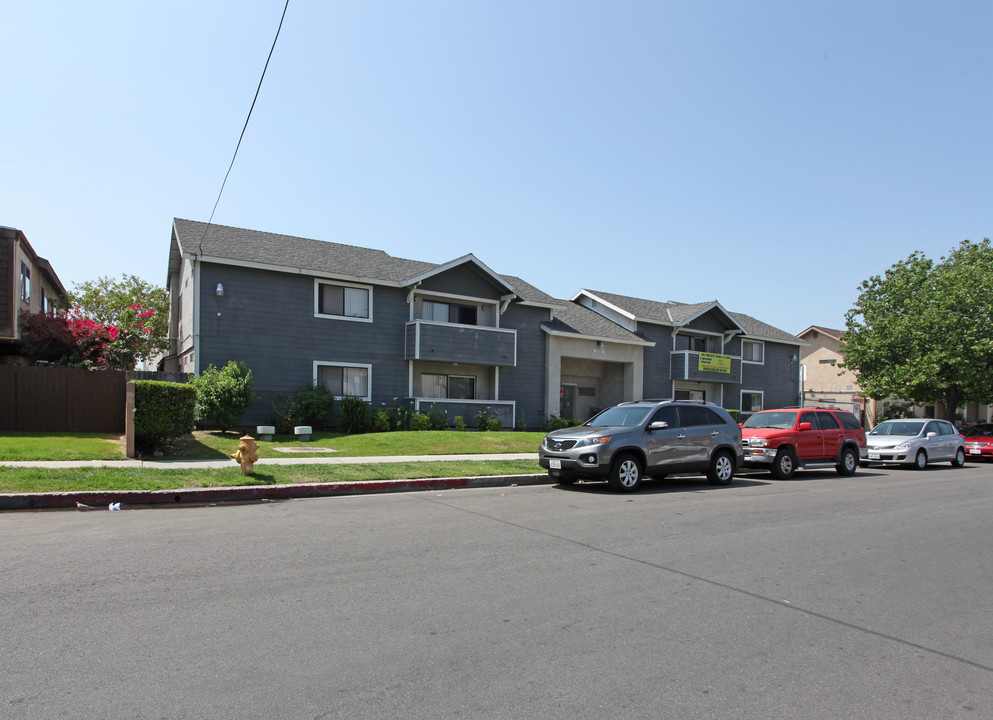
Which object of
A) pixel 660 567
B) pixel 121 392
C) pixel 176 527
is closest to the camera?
pixel 660 567

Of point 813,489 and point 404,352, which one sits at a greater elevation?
point 404,352

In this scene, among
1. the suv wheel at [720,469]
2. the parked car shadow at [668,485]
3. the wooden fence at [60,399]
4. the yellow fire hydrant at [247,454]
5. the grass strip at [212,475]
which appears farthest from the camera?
the wooden fence at [60,399]

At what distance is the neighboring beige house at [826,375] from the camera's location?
1657 inches

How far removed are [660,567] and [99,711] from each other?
477 centimetres

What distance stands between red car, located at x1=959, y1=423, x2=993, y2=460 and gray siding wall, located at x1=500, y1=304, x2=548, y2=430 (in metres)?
15.4

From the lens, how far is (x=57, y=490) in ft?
31.6

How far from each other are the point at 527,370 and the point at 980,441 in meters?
16.4

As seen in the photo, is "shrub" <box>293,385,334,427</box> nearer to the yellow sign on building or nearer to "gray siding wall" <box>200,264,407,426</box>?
"gray siding wall" <box>200,264,407,426</box>

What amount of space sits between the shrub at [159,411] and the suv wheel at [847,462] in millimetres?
15148

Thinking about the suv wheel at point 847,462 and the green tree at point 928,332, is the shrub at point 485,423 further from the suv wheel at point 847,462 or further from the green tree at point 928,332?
the green tree at point 928,332

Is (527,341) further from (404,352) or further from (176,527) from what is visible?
(176,527)

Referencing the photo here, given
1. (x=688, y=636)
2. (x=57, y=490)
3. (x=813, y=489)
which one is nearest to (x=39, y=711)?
(x=688, y=636)

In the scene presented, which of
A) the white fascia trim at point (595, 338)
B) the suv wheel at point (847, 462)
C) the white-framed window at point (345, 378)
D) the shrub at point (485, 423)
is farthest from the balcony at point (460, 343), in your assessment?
the suv wheel at point (847, 462)

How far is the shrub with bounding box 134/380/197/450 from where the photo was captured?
13.2 m
